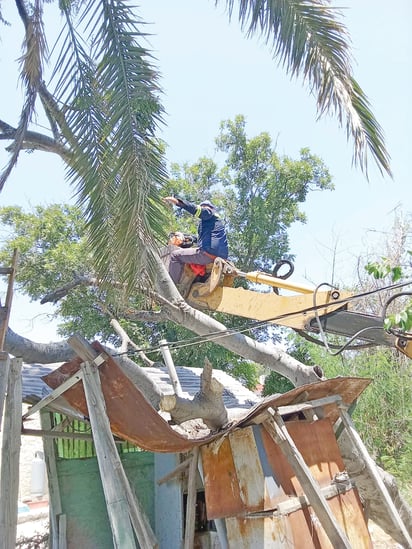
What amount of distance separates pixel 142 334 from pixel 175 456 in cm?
798

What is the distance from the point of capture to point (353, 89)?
4.75 meters

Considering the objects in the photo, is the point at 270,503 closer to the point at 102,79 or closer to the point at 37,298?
the point at 102,79

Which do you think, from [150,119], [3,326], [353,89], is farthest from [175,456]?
[353,89]

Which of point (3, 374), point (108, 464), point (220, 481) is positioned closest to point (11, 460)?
point (3, 374)

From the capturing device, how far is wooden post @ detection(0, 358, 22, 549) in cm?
402

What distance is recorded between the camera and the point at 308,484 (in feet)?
15.8

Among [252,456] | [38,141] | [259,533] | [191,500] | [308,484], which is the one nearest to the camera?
[308,484]

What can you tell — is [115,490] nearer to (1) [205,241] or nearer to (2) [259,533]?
(2) [259,533]

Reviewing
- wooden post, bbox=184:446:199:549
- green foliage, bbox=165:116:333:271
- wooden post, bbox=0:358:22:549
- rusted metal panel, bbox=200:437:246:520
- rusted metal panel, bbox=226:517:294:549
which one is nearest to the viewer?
wooden post, bbox=0:358:22:549

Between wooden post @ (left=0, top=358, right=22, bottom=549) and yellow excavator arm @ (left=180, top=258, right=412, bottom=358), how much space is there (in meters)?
2.76

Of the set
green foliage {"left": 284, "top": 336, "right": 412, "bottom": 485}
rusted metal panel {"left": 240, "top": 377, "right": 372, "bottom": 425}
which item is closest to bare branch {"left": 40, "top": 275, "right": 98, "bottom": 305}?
rusted metal panel {"left": 240, "top": 377, "right": 372, "bottom": 425}

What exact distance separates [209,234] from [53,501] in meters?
4.15

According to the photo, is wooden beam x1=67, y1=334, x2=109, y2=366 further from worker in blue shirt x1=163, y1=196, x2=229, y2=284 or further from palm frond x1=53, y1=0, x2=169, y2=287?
worker in blue shirt x1=163, y1=196, x2=229, y2=284

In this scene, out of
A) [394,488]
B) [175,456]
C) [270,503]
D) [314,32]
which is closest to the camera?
[314,32]
